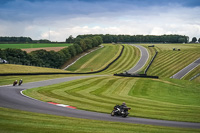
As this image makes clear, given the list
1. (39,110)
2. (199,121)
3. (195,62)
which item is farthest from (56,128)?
(195,62)

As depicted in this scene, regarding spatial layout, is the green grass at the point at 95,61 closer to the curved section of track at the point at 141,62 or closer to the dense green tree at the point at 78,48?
Answer: the dense green tree at the point at 78,48

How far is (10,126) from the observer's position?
49.0ft

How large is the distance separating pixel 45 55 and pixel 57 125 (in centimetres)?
9781

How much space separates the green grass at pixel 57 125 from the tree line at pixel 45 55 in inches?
2957

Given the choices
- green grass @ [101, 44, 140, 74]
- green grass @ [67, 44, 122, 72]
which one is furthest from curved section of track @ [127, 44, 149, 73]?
green grass @ [67, 44, 122, 72]

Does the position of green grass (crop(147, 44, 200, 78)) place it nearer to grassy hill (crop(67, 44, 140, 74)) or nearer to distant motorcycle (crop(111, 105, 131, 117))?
grassy hill (crop(67, 44, 140, 74))

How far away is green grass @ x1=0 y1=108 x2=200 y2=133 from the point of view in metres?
14.9

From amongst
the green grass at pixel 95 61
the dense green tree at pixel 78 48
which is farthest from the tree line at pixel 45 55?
the green grass at pixel 95 61

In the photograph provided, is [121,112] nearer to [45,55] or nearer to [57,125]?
[57,125]

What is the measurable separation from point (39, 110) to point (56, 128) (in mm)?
6695

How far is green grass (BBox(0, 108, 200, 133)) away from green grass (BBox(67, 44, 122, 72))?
279 ft

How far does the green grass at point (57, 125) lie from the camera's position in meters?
14.9

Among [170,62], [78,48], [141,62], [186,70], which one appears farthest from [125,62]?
[186,70]

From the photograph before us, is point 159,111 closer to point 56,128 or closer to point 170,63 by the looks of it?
point 56,128
